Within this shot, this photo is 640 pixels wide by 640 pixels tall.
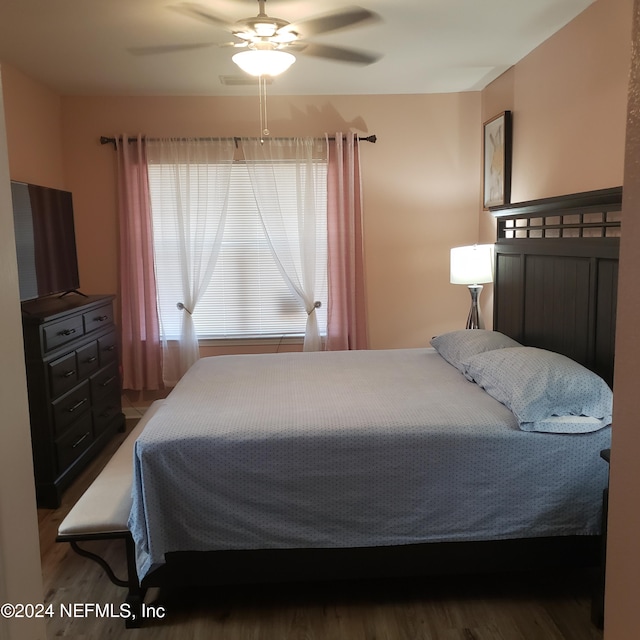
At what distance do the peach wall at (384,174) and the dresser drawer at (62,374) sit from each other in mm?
1274

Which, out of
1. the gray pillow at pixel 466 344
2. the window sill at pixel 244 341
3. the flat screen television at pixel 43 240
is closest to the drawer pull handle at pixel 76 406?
the flat screen television at pixel 43 240

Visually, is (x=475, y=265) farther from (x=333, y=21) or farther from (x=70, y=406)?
(x=70, y=406)

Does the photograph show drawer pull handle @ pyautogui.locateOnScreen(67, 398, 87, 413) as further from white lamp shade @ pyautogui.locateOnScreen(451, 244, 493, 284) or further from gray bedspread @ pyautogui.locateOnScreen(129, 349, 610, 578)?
white lamp shade @ pyautogui.locateOnScreen(451, 244, 493, 284)

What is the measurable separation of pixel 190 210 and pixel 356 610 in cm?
315

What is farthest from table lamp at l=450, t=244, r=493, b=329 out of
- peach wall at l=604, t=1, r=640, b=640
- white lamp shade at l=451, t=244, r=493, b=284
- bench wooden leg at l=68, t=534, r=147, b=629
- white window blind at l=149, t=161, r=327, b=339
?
peach wall at l=604, t=1, r=640, b=640

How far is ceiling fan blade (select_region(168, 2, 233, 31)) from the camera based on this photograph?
110 inches

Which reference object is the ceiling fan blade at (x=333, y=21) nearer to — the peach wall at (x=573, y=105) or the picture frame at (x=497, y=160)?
the peach wall at (x=573, y=105)

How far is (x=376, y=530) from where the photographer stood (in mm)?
2299

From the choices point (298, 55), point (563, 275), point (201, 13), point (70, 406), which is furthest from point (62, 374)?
point (563, 275)

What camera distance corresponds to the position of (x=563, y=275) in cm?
→ 300

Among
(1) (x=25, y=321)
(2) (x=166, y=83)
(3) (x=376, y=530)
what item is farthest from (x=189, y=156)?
(3) (x=376, y=530)

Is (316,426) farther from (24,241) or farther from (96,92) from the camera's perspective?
(96,92)

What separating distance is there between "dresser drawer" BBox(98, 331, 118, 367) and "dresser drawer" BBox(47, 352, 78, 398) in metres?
0.45

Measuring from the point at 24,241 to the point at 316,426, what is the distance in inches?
83.6
